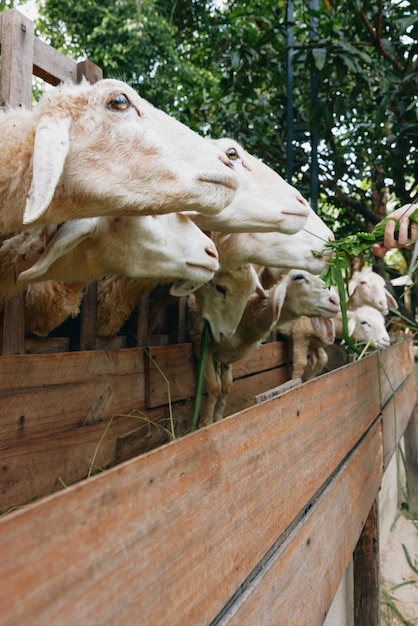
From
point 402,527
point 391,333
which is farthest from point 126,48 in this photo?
point 402,527

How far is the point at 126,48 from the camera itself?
30.6 feet

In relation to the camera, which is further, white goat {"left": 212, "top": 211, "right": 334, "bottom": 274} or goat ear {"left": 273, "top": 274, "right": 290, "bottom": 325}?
goat ear {"left": 273, "top": 274, "right": 290, "bottom": 325}

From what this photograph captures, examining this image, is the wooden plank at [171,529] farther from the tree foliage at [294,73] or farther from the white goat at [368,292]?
the white goat at [368,292]

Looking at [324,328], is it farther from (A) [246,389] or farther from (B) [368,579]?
(B) [368,579]

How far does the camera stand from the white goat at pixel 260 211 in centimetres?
215

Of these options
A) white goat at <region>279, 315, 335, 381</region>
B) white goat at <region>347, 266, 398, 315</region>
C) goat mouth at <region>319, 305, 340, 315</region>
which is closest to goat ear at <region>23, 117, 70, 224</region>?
goat mouth at <region>319, 305, 340, 315</region>

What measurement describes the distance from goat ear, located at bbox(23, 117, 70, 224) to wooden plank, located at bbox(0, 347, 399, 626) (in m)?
0.73

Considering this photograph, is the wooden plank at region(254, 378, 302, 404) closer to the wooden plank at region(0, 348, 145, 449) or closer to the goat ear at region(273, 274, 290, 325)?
the wooden plank at region(0, 348, 145, 449)

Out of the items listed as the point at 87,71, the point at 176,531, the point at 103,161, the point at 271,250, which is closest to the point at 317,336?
the point at 271,250

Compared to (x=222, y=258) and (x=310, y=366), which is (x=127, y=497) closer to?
(x=222, y=258)

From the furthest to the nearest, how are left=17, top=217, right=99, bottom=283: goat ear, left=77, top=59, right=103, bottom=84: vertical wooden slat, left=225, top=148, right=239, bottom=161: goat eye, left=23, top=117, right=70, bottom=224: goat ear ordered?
left=225, top=148, right=239, bottom=161: goat eye, left=77, top=59, right=103, bottom=84: vertical wooden slat, left=17, top=217, right=99, bottom=283: goat ear, left=23, top=117, right=70, bottom=224: goat ear

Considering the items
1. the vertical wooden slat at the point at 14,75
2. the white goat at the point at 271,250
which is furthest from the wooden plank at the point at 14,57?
the white goat at the point at 271,250

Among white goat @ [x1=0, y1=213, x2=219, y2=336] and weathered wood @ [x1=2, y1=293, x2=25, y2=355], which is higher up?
white goat @ [x1=0, y1=213, x2=219, y2=336]

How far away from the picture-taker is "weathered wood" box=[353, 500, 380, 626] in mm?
2641
